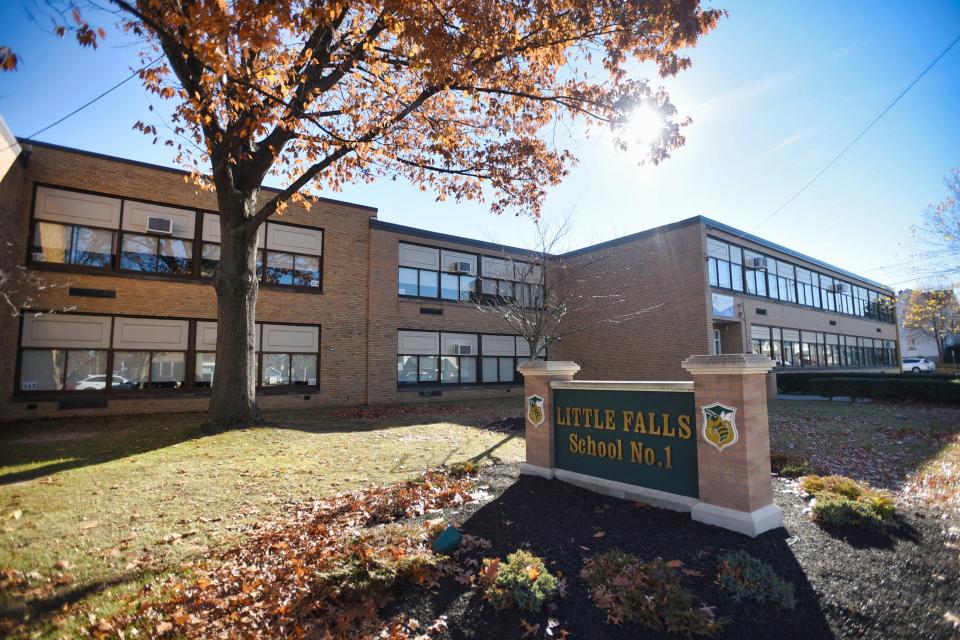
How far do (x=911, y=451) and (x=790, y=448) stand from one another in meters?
2.16

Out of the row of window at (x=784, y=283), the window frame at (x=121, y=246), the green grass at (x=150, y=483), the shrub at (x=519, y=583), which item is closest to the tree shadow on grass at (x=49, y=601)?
the green grass at (x=150, y=483)

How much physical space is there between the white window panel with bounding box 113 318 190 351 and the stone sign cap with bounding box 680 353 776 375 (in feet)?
54.3

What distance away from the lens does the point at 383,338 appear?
2033 cm

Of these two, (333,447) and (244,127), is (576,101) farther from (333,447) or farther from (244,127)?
(333,447)

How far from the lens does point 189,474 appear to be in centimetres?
743

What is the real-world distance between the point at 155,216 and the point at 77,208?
2.02 meters

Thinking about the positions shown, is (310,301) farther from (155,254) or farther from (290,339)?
(155,254)

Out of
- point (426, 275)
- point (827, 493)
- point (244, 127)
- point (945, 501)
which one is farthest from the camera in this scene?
point (426, 275)

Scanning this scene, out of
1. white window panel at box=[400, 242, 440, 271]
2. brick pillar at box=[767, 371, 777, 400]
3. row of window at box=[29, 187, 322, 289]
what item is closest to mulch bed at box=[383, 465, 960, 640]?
row of window at box=[29, 187, 322, 289]

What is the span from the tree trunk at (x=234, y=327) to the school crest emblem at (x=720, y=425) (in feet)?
31.3

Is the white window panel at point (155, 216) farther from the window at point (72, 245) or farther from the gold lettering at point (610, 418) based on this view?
the gold lettering at point (610, 418)

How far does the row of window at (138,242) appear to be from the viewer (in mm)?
14648

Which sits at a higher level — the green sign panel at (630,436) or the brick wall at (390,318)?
the brick wall at (390,318)

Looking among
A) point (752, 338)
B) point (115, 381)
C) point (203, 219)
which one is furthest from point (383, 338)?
point (752, 338)
